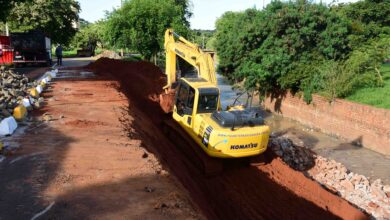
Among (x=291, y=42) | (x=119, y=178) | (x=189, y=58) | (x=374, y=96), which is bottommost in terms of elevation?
(x=119, y=178)

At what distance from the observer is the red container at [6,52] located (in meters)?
23.7

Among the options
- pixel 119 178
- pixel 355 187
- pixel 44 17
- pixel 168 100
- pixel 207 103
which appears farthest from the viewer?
pixel 44 17

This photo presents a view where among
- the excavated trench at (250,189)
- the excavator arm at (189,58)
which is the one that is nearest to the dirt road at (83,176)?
the excavated trench at (250,189)

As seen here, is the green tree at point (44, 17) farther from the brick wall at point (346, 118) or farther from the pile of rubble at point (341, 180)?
the pile of rubble at point (341, 180)

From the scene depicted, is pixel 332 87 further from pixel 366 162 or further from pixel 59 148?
pixel 59 148

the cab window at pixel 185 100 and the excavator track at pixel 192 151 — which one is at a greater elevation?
the cab window at pixel 185 100

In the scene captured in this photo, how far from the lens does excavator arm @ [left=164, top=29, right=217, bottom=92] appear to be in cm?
1276

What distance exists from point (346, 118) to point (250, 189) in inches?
454

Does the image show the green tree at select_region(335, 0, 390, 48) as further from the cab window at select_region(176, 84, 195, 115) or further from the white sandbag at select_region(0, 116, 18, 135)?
the white sandbag at select_region(0, 116, 18, 135)

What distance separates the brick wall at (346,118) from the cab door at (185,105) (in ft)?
35.6

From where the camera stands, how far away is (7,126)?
28.5 ft

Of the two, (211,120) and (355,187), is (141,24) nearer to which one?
(211,120)

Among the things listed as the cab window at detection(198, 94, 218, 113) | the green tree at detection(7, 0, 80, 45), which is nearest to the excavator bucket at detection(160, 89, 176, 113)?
the cab window at detection(198, 94, 218, 113)

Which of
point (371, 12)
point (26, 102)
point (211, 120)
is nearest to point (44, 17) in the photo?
point (26, 102)
